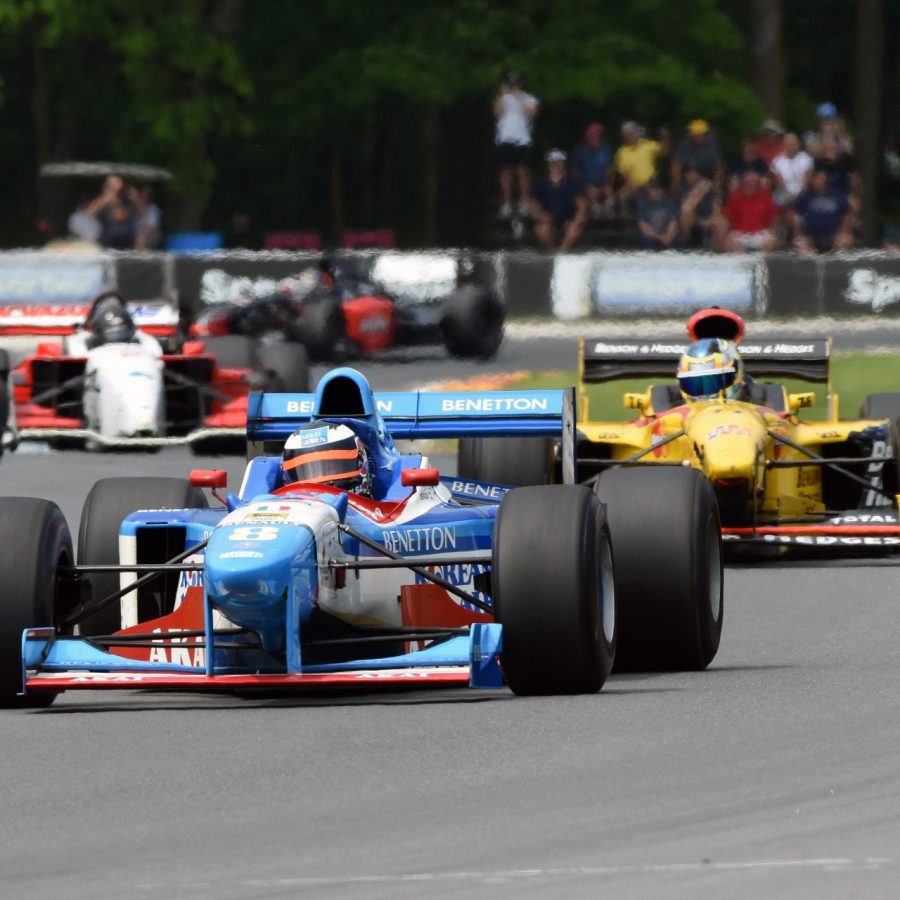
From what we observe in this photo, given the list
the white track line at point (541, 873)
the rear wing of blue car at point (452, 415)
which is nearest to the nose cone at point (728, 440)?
the rear wing of blue car at point (452, 415)

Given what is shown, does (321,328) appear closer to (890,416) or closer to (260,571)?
(890,416)

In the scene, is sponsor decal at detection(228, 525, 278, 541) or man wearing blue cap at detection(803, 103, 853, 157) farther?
man wearing blue cap at detection(803, 103, 853, 157)

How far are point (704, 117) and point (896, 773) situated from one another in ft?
111

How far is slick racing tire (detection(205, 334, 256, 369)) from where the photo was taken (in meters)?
21.9

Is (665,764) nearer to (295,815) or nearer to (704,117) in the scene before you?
(295,815)

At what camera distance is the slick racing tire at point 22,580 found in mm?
9289

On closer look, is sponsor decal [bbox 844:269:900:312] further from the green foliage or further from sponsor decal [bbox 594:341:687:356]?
sponsor decal [bbox 594:341:687:356]

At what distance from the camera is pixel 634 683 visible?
9.70 metres

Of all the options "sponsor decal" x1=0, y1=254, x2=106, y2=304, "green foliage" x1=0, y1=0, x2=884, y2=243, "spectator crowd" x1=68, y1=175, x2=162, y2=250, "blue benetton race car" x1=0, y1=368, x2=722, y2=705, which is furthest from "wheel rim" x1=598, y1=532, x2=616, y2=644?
"green foliage" x1=0, y1=0, x2=884, y2=243

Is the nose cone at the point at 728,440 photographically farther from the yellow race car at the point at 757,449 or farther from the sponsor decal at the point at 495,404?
the sponsor decal at the point at 495,404

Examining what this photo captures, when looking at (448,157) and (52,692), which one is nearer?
(52,692)

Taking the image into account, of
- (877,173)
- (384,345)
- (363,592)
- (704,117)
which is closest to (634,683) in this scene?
(363,592)

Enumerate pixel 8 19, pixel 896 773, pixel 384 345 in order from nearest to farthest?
pixel 896 773
pixel 384 345
pixel 8 19

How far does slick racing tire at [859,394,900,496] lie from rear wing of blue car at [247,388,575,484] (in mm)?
3775
